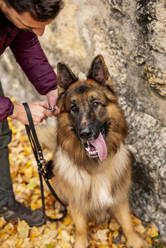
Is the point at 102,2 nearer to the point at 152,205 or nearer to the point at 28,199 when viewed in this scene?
the point at 152,205

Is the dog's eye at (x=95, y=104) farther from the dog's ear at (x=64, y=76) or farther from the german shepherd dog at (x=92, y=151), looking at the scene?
A: the dog's ear at (x=64, y=76)

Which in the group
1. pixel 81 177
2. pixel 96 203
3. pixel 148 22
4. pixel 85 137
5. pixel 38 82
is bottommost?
pixel 96 203

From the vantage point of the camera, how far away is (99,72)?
2467 millimetres

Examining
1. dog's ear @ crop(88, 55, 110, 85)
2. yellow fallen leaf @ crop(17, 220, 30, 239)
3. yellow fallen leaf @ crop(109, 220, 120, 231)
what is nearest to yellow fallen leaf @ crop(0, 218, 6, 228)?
yellow fallen leaf @ crop(17, 220, 30, 239)

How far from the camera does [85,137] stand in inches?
89.7

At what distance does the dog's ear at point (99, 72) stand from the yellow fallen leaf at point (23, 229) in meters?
1.93

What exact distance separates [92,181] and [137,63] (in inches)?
50.3

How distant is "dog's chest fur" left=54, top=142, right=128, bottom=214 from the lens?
2662 millimetres

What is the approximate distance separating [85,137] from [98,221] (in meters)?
1.23

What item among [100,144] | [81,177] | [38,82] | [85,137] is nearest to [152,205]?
[81,177]

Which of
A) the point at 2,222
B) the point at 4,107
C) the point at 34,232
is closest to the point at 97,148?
the point at 4,107

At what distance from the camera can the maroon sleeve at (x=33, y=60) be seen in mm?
2570

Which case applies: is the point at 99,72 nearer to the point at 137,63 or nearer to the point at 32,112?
the point at 137,63

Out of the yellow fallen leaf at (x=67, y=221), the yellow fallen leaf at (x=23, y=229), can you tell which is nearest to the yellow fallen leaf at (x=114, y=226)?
the yellow fallen leaf at (x=67, y=221)
